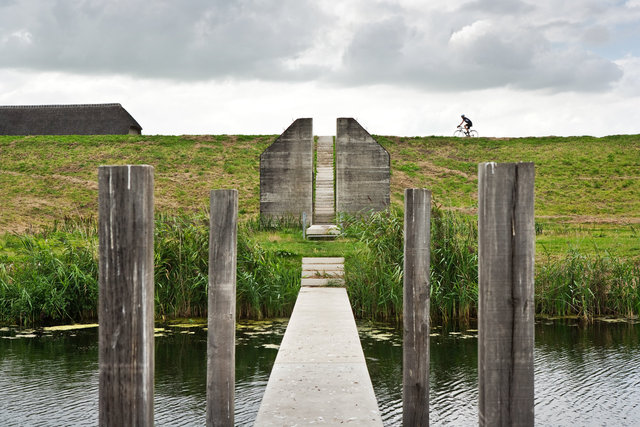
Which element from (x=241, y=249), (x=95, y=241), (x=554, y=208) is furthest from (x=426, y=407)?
(x=554, y=208)

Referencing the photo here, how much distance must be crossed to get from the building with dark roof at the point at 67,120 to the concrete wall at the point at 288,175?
2641 cm

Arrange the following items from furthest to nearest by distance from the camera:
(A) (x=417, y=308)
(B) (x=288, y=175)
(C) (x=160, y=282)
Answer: (B) (x=288, y=175) → (C) (x=160, y=282) → (A) (x=417, y=308)

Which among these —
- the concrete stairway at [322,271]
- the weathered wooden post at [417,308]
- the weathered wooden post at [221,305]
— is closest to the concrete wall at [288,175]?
the concrete stairway at [322,271]

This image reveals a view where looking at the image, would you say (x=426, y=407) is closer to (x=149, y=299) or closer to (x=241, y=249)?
(x=149, y=299)

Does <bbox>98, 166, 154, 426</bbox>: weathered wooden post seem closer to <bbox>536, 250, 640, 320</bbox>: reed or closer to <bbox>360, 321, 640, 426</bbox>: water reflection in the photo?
<bbox>360, 321, 640, 426</bbox>: water reflection

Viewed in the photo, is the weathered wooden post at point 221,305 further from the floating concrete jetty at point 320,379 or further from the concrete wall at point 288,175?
the concrete wall at point 288,175

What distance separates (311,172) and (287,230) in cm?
264

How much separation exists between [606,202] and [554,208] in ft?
8.42

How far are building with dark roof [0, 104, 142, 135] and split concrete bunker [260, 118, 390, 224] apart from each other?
1044 inches

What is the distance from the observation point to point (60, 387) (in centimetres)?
720

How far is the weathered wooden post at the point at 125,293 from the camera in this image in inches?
119

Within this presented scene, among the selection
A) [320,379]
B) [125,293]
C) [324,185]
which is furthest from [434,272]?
[324,185]

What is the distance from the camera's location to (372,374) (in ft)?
24.9

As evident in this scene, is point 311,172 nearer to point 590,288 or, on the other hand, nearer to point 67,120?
point 590,288
